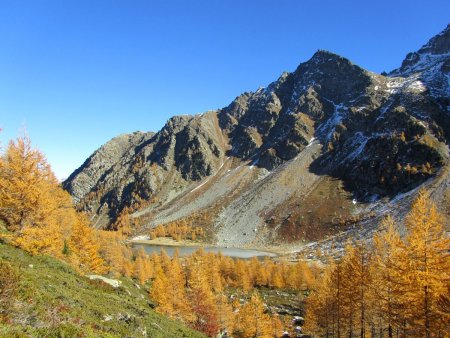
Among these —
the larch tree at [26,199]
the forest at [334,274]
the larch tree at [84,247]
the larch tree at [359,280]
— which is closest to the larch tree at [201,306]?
the forest at [334,274]

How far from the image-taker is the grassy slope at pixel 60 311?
42.2 ft

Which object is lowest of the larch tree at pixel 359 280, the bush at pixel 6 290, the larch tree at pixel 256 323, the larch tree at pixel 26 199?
the larch tree at pixel 256 323

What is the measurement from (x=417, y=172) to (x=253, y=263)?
Result: 115968mm

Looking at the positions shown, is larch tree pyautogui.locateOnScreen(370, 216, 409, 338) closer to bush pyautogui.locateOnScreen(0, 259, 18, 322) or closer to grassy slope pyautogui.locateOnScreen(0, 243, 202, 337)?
grassy slope pyautogui.locateOnScreen(0, 243, 202, 337)

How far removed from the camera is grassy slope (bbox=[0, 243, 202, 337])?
42.2 ft

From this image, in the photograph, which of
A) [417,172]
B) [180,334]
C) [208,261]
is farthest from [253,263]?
[417,172]

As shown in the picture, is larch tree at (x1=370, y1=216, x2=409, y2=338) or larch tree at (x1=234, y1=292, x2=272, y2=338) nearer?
larch tree at (x1=370, y1=216, x2=409, y2=338)

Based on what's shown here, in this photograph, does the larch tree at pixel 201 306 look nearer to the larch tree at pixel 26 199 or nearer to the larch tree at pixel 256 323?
the larch tree at pixel 256 323

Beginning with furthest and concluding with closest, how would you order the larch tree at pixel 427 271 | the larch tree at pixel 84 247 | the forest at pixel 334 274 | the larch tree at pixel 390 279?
the larch tree at pixel 84 247 → the larch tree at pixel 390 279 → the forest at pixel 334 274 → the larch tree at pixel 427 271

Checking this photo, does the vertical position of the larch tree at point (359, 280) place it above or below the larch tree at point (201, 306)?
above

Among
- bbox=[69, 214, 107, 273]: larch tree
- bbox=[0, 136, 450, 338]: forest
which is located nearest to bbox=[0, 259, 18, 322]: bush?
bbox=[0, 136, 450, 338]: forest

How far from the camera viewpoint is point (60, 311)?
50.7 feet

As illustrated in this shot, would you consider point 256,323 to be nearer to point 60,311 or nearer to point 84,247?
point 84,247

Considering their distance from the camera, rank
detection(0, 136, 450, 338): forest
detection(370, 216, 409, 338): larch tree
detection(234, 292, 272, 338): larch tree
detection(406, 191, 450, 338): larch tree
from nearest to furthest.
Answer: detection(406, 191, 450, 338): larch tree, detection(0, 136, 450, 338): forest, detection(370, 216, 409, 338): larch tree, detection(234, 292, 272, 338): larch tree
